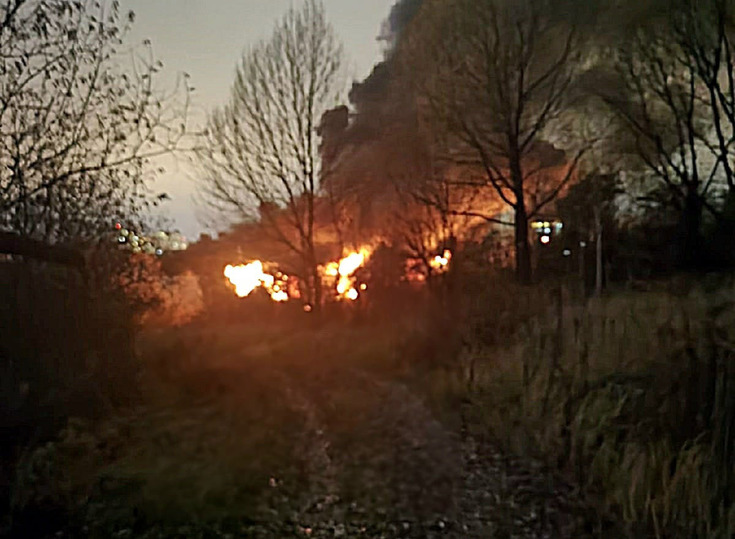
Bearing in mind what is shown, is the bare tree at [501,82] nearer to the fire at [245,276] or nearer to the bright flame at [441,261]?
the bright flame at [441,261]

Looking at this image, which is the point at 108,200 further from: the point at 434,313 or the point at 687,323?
the point at 687,323

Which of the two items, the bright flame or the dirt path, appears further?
the bright flame

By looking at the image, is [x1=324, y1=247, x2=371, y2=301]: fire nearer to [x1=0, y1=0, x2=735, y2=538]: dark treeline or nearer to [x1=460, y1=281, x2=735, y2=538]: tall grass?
[x1=0, y1=0, x2=735, y2=538]: dark treeline

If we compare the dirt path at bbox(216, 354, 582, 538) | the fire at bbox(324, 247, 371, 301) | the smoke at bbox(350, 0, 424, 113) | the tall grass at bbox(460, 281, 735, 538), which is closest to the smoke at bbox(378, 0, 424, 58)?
the smoke at bbox(350, 0, 424, 113)

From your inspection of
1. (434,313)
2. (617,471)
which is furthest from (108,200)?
(617,471)

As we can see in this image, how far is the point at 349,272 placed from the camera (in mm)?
20844

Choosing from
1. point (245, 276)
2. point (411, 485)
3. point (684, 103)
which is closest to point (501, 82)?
point (684, 103)

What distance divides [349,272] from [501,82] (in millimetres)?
7160

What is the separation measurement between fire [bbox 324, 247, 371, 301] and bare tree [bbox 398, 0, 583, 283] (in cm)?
498

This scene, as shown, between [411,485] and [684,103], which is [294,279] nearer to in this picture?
[684,103]

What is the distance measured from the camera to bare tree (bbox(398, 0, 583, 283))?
15.5 metres

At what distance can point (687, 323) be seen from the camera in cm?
686

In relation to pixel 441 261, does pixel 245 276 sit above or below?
below

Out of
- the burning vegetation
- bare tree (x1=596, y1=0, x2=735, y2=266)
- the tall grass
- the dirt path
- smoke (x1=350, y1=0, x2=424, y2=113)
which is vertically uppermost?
smoke (x1=350, y1=0, x2=424, y2=113)
